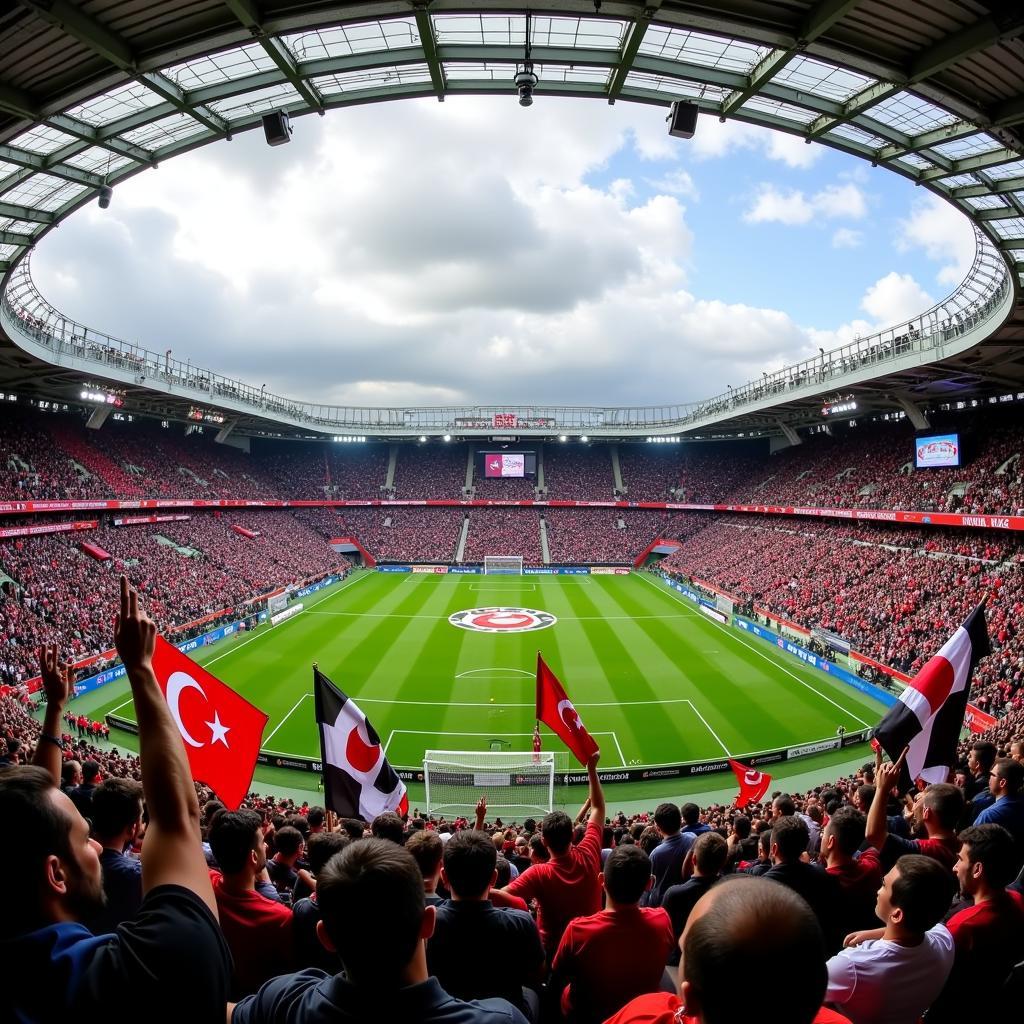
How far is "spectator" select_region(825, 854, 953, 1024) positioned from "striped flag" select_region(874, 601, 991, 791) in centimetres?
491

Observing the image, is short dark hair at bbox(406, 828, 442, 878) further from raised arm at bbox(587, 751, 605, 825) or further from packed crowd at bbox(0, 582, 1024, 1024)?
raised arm at bbox(587, 751, 605, 825)

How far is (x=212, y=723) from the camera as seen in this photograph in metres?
7.45

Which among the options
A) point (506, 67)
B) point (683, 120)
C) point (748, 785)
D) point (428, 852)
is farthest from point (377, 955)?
point (748, 785)

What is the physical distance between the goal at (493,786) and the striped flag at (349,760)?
9.85 m

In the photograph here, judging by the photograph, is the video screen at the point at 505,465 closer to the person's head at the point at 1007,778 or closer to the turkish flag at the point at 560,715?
the turkish flag at the point at 560,715

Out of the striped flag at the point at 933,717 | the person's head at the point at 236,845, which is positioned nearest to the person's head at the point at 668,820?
the striped flag at the point at 933,717

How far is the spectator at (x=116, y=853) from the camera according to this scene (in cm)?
392

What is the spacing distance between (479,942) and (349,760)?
19.2 feet

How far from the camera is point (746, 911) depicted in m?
1.70

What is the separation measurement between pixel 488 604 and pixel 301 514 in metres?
30.4

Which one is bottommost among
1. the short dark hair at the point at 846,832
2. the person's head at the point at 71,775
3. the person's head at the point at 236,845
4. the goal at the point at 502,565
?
the goal at the point at 502,565

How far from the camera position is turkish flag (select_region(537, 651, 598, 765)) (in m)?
8.55

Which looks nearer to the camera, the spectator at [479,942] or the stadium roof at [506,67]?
the spectator at [479,942]

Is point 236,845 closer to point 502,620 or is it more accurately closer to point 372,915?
point 372,915
